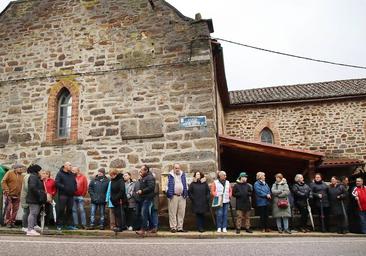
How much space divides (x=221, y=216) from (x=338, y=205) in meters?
3.14

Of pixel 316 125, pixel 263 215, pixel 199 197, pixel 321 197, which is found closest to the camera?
pixel 199 197

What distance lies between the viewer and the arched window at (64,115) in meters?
11.4

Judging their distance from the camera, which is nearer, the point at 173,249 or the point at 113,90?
the point at 173,249

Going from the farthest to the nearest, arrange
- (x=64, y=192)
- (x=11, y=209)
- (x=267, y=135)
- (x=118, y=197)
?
(x=267, y=135) < (x=11, y=209) < (x=64, y=192) < (x=118, y=197)

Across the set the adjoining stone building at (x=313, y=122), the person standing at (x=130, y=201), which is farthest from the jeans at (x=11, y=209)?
the adjoining stone building at (x=313, y=122)

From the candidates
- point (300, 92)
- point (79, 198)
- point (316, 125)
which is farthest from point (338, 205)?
point (300, 92)

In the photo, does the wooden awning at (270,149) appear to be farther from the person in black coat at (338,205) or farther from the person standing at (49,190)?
the person standing at (49,190)

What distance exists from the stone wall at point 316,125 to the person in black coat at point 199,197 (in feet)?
29.0

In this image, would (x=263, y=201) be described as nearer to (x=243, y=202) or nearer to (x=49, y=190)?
(x=243, y=202)

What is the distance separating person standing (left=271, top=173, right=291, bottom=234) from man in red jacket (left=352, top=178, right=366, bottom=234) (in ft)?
6.42

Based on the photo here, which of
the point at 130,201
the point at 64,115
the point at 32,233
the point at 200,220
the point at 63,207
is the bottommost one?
the point at 32,233

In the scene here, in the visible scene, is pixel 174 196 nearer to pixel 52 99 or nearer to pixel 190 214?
pixel 190 214

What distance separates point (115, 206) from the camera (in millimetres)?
8930

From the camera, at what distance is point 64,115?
37.9 feet
